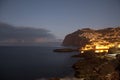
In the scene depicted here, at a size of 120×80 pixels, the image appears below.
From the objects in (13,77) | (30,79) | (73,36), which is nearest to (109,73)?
(30,79)

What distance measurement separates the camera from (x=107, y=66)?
29.2 m

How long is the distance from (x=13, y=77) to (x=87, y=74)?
15227 millimetres

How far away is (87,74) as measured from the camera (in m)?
29.4

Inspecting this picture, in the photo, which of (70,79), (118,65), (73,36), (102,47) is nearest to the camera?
(118,65)

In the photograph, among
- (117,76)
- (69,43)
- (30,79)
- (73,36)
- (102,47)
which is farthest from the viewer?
(69,43)

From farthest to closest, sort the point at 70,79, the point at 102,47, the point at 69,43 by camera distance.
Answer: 1. the point at 69,43
2. the point at 102,47
3. the point at 70,79

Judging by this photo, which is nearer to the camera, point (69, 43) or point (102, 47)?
point (102, 47)

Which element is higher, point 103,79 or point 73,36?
point 73,36

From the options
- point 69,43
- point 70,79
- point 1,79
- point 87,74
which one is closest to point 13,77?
point 1,79

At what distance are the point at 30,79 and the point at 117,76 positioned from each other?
1610cm

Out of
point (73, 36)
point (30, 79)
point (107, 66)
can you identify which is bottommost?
point (30, 79)

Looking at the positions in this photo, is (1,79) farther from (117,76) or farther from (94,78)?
(117,76)

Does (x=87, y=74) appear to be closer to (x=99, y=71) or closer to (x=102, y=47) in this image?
(x=99, y=71)

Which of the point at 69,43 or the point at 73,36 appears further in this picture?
the point at 69,43
